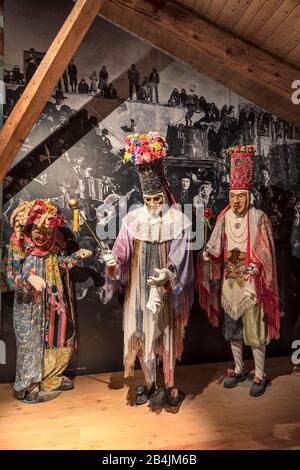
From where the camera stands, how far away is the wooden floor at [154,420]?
2443mm

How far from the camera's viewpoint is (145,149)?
2.87 meters

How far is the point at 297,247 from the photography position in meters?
4.12

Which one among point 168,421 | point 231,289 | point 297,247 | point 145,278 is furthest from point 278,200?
point 168,421

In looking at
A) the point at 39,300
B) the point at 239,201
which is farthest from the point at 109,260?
the point at 239,201

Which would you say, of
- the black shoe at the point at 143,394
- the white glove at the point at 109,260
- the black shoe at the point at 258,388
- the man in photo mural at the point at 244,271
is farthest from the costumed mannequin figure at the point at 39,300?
the black shoe at the point at 258,388

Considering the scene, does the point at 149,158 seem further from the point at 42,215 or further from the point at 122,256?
the point at 42,215

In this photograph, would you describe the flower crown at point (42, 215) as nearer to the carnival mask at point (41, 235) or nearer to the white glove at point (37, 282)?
the carnival mask at point (41, 235)

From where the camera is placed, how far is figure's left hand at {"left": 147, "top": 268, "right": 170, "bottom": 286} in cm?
267

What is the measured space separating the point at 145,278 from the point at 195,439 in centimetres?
109

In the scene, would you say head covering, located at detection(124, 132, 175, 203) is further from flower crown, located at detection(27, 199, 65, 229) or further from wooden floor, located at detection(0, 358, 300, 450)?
wooden floor, located at detection(0, 358, 300, 450)

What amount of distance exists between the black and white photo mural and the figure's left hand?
1032 millimetres

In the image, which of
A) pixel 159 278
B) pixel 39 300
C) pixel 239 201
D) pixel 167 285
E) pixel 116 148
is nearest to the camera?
pixel 159 278

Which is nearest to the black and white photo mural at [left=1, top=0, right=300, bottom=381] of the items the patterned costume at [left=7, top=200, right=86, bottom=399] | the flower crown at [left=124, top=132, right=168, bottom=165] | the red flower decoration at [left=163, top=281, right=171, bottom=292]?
the patterned costume at [left=7, top=200, right=86, bottom=399]

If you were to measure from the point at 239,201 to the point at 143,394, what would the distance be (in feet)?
5.57
